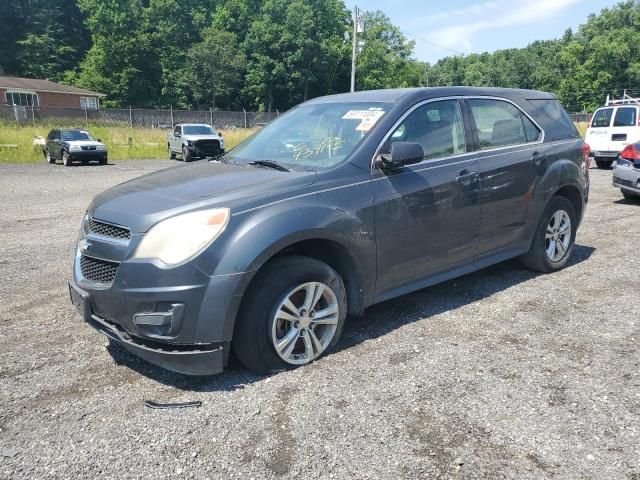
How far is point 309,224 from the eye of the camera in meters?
Result: 3.19

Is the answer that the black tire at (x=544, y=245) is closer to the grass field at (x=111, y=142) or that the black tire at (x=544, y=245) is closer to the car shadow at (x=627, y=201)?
the car shadow at (x=627, y=201)

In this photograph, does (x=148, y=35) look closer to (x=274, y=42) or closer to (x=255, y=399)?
(x=274, y=42)

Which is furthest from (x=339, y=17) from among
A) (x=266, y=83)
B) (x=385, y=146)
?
(x=385, y=146)

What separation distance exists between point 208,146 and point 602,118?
630 inches

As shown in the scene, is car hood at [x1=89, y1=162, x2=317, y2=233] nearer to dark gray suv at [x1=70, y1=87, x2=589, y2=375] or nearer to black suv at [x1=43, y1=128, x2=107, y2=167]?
dark gray suv at [x1=70, y1=87, x2=589, y2=375]

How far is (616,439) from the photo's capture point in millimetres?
2562

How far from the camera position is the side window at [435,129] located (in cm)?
391

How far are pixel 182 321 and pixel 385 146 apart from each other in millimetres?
1911

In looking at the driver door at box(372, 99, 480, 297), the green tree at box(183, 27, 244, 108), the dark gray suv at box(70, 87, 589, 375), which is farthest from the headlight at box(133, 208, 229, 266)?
the green tree at box(183, 27, 244, 108)

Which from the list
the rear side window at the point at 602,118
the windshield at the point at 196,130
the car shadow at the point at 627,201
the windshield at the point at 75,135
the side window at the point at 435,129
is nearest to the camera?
the side window at the point at 435,129

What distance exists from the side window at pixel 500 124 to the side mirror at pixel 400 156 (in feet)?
3.54

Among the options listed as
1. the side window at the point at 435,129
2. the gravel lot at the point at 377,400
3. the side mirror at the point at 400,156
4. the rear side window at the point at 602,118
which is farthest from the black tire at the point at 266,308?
the rear side window at the point at 602,118

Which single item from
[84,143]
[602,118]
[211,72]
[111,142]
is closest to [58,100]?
[211,72]

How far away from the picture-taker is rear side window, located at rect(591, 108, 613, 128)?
52.5ft
